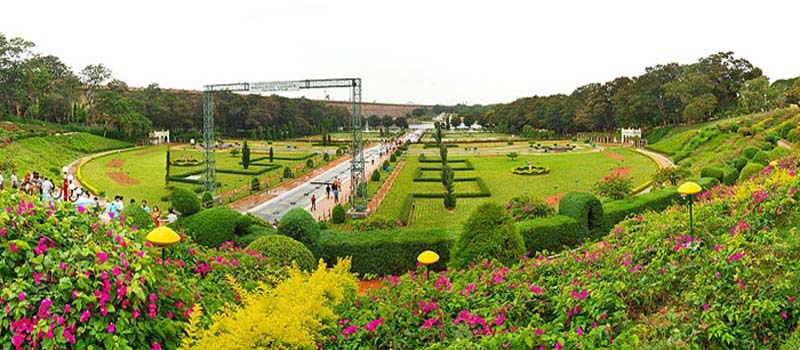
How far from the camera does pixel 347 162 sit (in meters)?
39.8

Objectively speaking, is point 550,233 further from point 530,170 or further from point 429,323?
point 530,170

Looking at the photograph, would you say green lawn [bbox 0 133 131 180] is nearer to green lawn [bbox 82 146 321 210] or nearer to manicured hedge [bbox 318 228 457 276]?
green lawn [bbox 82 146 321 210]

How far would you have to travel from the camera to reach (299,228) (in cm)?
1104

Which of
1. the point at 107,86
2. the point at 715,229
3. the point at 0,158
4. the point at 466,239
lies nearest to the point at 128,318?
the point at 466,239

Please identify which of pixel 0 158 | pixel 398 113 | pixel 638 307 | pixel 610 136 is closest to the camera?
pixel 638 307

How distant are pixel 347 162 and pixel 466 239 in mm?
31183

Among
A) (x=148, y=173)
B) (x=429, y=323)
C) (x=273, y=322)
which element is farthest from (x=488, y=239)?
(x=148, y=173)

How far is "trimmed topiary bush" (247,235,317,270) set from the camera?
29.8ft

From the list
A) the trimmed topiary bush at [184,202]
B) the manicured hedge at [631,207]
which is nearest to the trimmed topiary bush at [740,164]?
the manicured hedge at [631,207]

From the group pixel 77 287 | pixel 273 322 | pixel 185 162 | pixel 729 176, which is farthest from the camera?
pixel 185 162

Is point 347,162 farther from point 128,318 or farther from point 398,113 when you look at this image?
point 398,113

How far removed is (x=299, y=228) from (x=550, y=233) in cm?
548

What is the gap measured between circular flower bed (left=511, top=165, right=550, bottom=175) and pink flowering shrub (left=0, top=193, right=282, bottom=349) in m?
25.4

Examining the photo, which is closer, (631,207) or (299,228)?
(299,228)
